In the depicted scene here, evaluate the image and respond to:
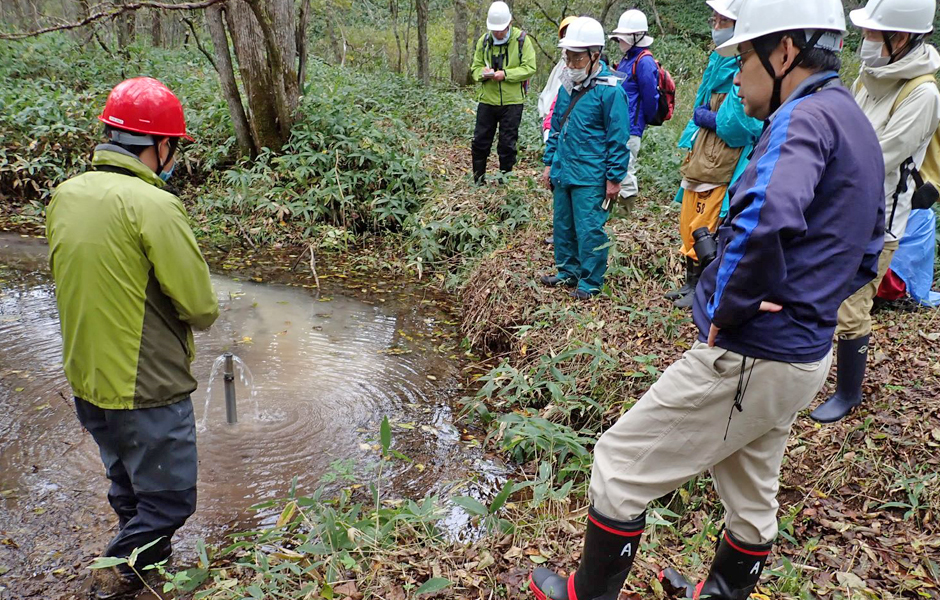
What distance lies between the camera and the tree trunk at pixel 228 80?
8117mm

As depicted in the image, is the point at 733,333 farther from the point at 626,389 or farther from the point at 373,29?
the point at 373,29

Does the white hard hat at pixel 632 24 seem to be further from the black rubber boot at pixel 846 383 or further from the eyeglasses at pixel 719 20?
the black rubber boot at pixel 846 383

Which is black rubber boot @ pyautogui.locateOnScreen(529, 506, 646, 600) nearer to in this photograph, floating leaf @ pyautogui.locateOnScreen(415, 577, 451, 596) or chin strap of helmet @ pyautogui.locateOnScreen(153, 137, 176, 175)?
floating leaf @ pyautogui.locateOnScreen(415, 577, 451, 596)

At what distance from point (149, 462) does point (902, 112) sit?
4026mm

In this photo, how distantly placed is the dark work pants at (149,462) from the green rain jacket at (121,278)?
8cm

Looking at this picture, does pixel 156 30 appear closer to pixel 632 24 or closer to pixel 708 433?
pixel 632 24

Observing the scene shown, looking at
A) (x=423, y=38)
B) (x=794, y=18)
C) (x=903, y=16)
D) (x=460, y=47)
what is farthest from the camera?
(x=460, y=47)

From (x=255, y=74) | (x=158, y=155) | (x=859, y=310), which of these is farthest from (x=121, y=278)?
(x=255, y=74)

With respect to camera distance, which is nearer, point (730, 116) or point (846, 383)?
point (846, 383)

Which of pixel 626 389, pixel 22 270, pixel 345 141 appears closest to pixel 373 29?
pixel 345 141

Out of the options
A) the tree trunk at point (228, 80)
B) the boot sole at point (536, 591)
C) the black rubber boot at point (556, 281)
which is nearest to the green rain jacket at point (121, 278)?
the boot sole at point (536, 591)

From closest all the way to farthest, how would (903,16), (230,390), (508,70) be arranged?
1. (903,16)
2. (230,390)
3. (508,70)

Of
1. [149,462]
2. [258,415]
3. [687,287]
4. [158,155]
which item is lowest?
[258,415]

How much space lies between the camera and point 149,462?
2.71 meters
